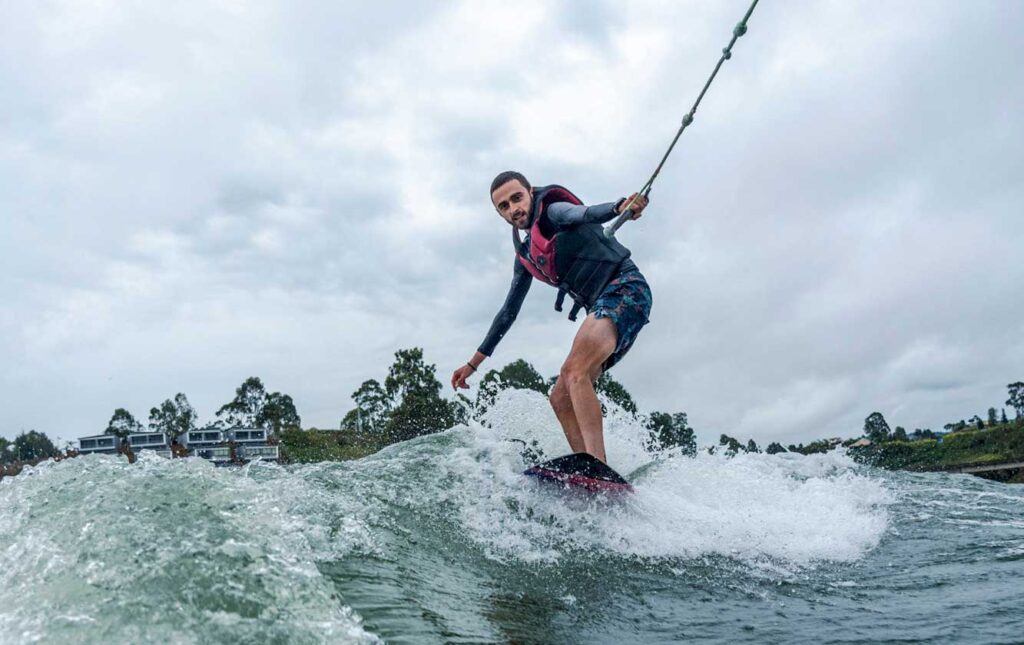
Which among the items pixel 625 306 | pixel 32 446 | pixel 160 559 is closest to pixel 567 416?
pixel 625 306

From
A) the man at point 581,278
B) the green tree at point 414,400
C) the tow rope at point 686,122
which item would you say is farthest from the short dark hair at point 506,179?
the green tree at point 414,400

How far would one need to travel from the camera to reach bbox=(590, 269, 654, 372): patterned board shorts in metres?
5.56

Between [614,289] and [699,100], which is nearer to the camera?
[699,100]

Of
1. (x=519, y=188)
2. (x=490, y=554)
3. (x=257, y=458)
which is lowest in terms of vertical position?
(x=490, y=554)

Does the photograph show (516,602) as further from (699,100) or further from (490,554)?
(699,100)

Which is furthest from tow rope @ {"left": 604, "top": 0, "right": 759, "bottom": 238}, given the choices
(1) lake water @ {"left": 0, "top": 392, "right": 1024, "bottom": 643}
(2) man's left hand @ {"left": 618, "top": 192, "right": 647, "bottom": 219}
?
(1) lake water @ {"left": 0, "top": 392, "right": 1024, "bottom": 643}

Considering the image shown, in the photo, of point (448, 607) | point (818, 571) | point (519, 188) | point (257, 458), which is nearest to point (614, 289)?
point (519, 188)

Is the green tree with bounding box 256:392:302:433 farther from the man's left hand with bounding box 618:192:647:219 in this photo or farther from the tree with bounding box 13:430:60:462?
the man's left hand with bounding box 618:192:647:219

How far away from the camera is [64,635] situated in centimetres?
210

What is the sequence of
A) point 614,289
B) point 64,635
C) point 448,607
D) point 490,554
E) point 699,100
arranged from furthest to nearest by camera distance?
point 614,289, point 699,100, point 490,554, point 448,607, point 64,635

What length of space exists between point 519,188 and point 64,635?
448 cm

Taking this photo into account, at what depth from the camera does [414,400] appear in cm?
3991

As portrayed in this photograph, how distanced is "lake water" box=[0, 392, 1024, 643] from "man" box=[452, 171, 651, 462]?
641mm

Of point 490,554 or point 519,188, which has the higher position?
point 519,188
